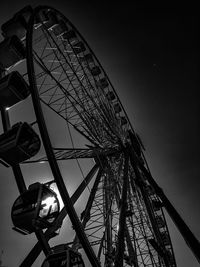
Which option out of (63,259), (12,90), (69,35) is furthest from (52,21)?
(63,259)

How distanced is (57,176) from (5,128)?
176 centimetres

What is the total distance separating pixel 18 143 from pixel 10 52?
2.24 m

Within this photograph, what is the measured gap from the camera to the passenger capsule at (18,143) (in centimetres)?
362

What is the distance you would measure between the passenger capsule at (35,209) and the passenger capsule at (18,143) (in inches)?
22.9

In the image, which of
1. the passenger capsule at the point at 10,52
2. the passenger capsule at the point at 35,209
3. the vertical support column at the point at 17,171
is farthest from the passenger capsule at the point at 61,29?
the passenger capsule at the point at 35,209

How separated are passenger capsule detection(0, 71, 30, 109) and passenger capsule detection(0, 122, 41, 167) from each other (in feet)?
2.54

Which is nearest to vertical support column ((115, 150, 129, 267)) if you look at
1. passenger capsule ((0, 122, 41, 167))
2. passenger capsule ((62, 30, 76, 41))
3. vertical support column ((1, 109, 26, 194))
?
vertical support column ((1, 109, 26, 194))

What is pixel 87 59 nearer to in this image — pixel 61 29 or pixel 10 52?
pixel 61 29

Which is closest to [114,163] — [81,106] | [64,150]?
[81,106]

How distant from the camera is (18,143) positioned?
3635 millimetres

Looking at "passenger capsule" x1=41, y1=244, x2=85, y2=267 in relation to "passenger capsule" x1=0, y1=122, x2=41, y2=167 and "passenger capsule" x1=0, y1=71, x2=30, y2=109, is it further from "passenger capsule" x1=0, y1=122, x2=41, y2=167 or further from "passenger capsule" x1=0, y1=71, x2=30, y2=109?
"passenger capsule" x1=0, y1=71, x2=30, y2=109

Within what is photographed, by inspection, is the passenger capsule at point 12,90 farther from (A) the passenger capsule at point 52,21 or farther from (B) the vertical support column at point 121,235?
(A) the passenger capsule at point 52,21

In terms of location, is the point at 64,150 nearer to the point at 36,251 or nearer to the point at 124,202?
the point at 124,202

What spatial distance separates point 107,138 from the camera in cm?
791
